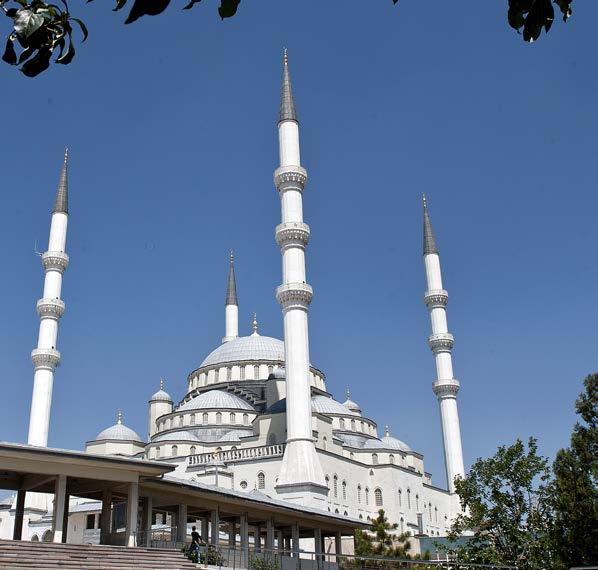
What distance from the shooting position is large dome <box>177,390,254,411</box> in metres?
45.5

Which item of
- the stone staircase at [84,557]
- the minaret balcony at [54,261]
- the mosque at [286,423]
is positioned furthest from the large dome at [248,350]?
the stone staircase at [84,557]

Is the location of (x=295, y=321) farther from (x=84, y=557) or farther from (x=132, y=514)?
(x=84, y=557)

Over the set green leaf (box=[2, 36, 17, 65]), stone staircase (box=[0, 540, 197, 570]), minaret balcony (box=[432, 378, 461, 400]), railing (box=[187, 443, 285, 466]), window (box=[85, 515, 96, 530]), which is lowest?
stone staircase (box=[0, 540, 197, 570])

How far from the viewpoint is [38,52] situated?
2621 mm

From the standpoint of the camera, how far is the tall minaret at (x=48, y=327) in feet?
122

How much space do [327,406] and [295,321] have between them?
15590 mm

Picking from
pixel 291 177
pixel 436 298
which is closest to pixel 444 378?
pixel 436 298

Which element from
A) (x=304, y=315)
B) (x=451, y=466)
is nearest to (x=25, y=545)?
(x=304, y=315)

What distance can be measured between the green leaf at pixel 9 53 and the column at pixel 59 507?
1417 centimetres

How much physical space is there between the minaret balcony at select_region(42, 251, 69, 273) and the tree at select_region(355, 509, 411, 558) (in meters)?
19.6

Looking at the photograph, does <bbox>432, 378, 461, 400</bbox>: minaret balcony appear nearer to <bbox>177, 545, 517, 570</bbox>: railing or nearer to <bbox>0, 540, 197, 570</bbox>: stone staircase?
<bbox>177, 545, 517, 570</bbox>: railing

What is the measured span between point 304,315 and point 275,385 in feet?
35.4

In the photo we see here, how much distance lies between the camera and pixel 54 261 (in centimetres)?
4003

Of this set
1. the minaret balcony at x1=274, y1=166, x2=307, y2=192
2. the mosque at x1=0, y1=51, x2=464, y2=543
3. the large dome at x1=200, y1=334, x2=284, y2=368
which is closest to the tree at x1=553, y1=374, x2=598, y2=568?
the mosque at x1=0, y1=51, x2=464, y2=543
